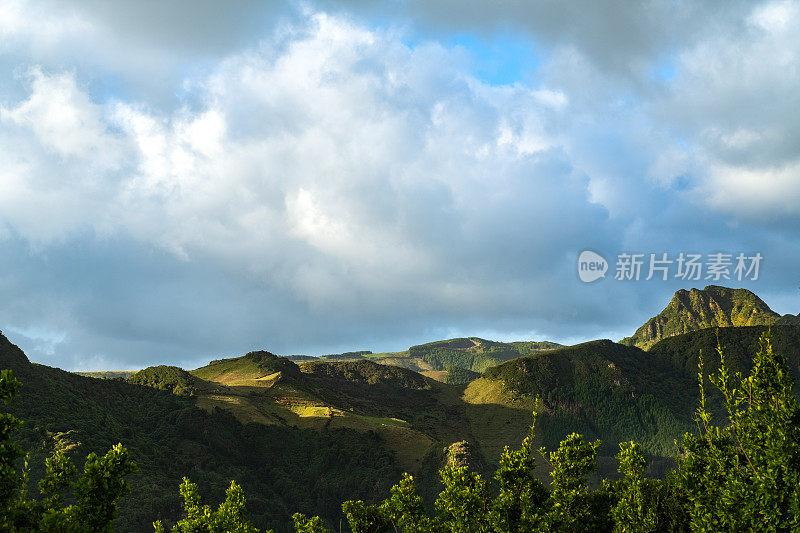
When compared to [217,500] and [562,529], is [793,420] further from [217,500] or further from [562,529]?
[217,500]

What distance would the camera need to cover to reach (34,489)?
285 feet

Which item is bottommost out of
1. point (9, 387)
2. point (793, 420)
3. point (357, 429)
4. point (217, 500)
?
point (217, 500)

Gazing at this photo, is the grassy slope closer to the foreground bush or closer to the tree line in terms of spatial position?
the tree line

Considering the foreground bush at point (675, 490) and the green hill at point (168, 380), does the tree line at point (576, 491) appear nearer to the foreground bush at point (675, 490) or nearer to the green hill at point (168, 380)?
the foreground bush at point (675, 490)

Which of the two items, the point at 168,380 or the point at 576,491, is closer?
the point at 576,491

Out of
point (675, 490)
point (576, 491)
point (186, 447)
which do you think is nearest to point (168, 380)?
point (186, 447)

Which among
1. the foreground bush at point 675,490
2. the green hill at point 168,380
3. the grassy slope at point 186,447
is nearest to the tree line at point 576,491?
the foreground bush at point 675,490

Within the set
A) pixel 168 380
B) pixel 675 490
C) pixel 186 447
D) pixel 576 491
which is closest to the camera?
pixel 576 491

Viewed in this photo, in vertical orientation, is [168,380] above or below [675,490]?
below

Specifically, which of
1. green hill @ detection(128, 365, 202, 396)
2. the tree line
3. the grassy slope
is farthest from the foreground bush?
green hill @ detection(128, 365, 202, 396)

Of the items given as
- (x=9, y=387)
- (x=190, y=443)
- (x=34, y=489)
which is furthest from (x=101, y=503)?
(x=190, y=443)

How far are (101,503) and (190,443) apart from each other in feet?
408

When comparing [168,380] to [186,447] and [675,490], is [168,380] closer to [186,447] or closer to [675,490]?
[186,447]

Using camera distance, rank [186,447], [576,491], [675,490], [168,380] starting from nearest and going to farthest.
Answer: [576,491] → [675,490] → [186,447] → [168,380]
